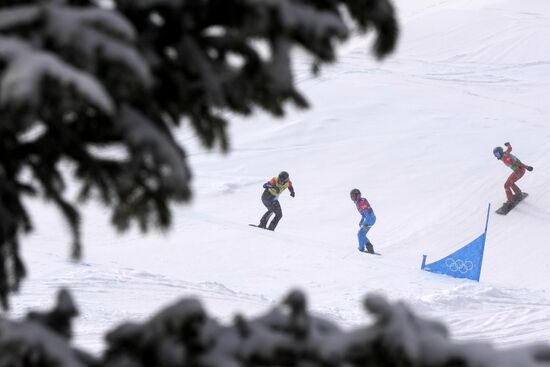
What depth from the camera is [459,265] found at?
18.1 meters

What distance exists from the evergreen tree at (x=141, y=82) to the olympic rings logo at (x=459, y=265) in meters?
15.5

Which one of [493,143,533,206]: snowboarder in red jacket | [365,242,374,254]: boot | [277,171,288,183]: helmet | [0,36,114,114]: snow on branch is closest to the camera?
[0,36,114,114]: snow on branch

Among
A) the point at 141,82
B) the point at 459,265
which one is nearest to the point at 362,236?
the point at 459,265

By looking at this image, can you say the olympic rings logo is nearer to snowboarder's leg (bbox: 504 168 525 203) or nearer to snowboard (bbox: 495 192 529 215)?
snowboarder's leg (bbox: 504 168 525 203)

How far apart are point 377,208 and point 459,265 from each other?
883 centimetres

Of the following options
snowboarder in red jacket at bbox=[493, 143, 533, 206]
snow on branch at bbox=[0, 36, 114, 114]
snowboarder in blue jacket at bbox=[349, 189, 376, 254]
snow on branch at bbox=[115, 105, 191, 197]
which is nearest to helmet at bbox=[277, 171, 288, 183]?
snowboarder in blue jacket at bbox=[349, 189, 376, 254]

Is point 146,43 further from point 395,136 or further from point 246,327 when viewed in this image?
point 395,136

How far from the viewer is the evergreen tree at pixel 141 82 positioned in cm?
219

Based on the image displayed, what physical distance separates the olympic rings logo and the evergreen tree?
15492 millimetres

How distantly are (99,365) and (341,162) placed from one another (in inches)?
1125

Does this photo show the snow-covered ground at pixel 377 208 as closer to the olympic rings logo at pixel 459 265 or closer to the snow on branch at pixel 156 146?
the snow on branch at pixel 156 146

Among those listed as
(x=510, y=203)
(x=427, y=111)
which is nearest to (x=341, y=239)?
(x=510, y=203)

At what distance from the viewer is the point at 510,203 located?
84.5 feet

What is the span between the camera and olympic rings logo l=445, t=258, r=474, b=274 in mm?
18062
